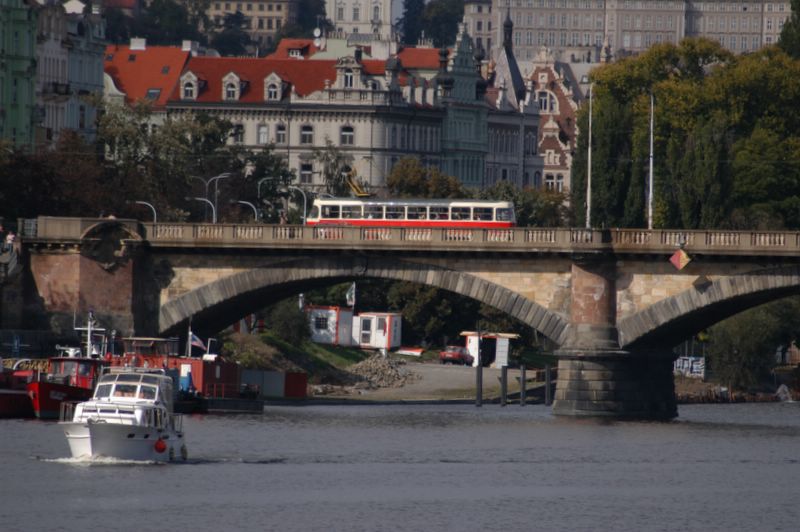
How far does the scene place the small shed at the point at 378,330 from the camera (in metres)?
190

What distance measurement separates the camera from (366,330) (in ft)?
629

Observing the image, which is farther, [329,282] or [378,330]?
Result: [378,330]

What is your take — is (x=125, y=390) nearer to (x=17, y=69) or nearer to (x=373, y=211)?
(x=373, y=211)

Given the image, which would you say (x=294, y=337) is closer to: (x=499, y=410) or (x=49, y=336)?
(x=499, y=410)

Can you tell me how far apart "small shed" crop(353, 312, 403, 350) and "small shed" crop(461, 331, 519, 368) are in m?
4.95

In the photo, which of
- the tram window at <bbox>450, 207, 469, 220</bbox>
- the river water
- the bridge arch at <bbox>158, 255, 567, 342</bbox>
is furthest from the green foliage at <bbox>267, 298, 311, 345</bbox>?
the river water

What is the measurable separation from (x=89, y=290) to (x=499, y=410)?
2749cm

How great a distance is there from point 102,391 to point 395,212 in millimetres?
42134

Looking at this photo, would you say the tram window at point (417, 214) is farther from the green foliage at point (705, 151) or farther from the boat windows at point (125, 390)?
the boat windows at point (125, 390)

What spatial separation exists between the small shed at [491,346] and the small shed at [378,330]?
4945 millimetres

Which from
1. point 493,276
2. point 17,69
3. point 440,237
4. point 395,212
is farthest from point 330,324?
point 440,237

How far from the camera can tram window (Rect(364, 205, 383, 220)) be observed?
474 feet

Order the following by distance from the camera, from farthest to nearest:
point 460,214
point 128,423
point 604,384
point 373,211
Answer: point 373,211 → point 460,214 → point 604,384 → point 128,423

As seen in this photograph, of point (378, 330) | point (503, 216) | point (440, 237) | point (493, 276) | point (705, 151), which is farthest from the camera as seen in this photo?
point (378, 330)
